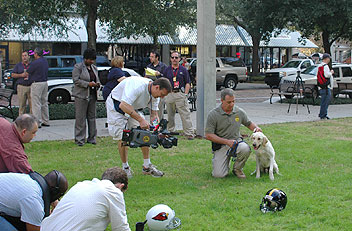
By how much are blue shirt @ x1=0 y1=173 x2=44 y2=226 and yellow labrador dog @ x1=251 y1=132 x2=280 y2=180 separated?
12.8 feet

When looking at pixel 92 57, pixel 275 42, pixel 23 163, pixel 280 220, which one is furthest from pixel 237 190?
pixel 275 42

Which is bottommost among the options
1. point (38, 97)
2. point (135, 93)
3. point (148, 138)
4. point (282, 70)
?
point (148, 138)

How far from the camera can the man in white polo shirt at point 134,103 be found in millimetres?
6777

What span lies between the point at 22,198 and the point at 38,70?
30.1ft

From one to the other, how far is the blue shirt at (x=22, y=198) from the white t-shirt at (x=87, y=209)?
183mm

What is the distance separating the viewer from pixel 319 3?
70.4 feet

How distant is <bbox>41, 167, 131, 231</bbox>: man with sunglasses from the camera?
3721mm

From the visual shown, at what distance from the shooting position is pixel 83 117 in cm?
1041

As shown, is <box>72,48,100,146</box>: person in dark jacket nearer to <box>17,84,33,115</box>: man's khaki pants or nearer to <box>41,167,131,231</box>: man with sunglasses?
<box>17,84,33,115</box>: man's khaki pants

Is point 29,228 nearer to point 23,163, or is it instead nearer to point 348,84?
point 23,163

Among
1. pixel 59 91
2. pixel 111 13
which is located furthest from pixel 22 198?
pixel 59 91

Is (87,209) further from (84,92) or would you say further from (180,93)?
(180,93)

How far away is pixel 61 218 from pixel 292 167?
5.36 m

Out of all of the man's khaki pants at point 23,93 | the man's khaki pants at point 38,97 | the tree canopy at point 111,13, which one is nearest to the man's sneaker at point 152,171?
the man's khaki pants at point 38,97
